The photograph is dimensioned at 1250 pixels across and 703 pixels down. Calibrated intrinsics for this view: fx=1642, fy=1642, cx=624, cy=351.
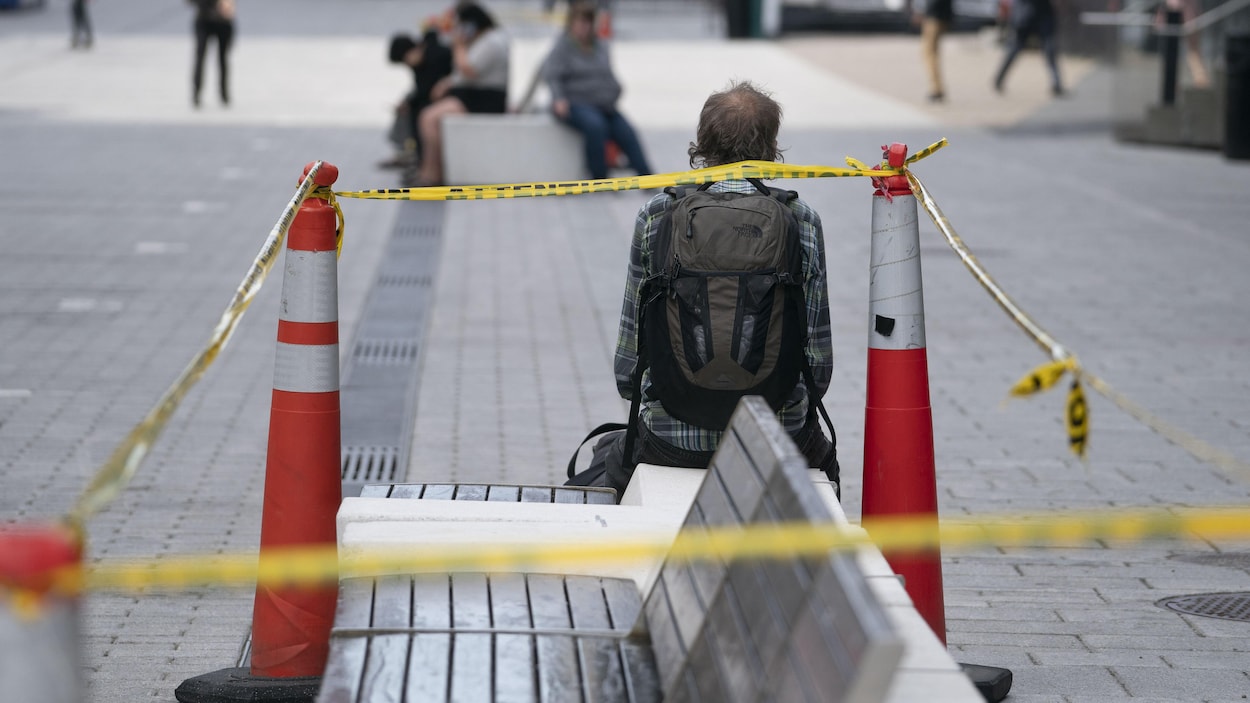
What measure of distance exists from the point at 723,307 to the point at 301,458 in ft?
3.41

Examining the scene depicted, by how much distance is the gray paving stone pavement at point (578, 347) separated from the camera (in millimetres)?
4703

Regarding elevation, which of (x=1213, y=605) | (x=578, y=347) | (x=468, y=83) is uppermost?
(x=468, y=83)

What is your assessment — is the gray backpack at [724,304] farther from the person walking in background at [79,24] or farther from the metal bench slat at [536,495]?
the person walking in background at [79,24]

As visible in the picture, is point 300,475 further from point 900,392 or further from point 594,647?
point 900,392

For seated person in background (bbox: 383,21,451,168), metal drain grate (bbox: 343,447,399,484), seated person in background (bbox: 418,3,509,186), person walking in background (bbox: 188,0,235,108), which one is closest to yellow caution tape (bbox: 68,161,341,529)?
metal drain grate (bbox: 343,447,399,484)

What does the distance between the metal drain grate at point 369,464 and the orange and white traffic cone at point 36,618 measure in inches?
155

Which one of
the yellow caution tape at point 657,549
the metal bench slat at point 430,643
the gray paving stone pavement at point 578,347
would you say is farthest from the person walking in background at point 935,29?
the metal bench slat at point 430,643

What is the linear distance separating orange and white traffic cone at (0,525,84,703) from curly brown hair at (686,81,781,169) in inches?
90.9

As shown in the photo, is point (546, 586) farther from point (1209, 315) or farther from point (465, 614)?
point (1209, 315)

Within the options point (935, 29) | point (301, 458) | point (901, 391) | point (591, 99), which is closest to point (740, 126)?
point (901, 391)

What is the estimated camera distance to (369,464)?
6.22 m

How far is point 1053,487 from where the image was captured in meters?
6.07

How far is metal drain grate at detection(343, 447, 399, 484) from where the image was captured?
599 centimetres

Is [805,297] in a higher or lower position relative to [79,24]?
lower
